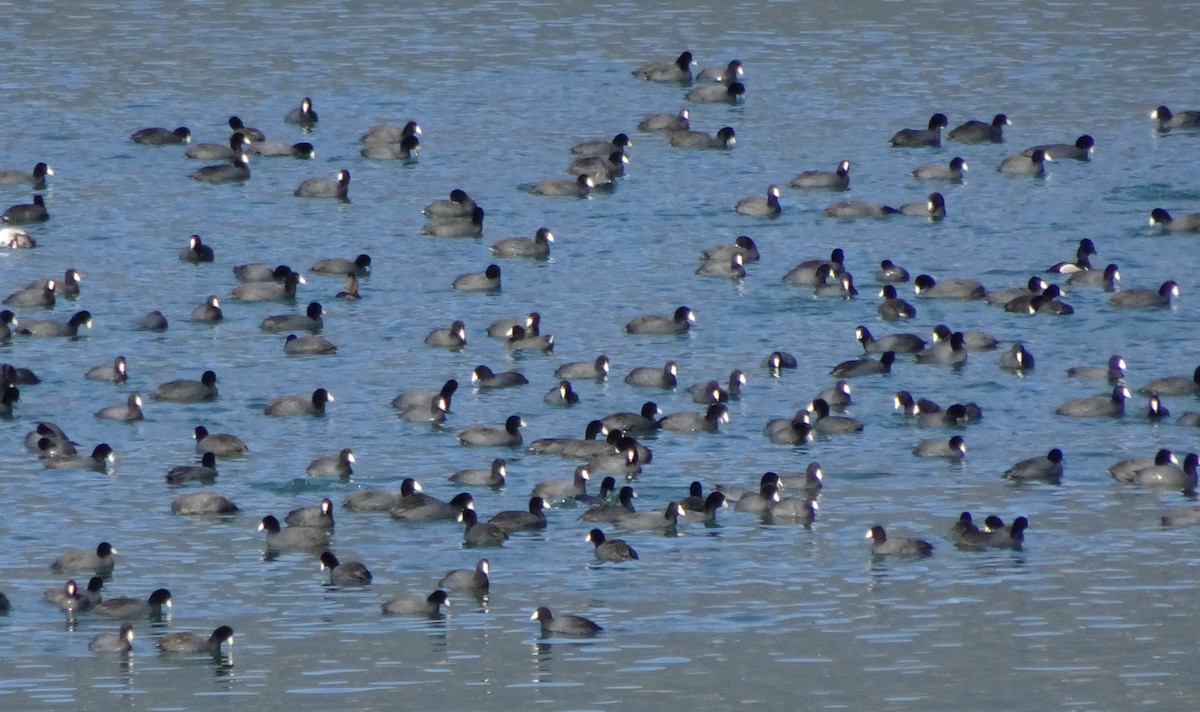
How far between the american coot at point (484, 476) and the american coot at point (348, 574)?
4.12m

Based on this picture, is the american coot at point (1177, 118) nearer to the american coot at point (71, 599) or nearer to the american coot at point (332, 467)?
the american coot at point (332, 467)

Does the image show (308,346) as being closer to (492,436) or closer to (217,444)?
(217,444)

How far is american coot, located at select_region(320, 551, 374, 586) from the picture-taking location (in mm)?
28188

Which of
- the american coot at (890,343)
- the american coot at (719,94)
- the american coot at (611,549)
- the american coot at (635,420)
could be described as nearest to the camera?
the american coot at (611,549)

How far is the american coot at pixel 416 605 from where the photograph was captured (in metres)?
27.0

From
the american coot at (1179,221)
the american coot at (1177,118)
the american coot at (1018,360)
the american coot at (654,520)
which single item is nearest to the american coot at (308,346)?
the american coot at (654,520)

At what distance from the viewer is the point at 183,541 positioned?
30.1m

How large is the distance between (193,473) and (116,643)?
651 cm

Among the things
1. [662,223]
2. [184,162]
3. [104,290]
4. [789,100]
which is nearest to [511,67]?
[789,100]

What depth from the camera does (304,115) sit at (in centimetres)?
5738

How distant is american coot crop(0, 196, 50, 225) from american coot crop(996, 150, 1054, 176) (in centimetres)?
1988

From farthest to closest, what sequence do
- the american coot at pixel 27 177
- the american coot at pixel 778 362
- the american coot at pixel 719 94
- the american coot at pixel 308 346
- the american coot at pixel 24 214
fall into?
the american coot at pixel 719 94 < the american coot at pixel 27 177 < the american coot at pixel 24 214 < the american coot at pixel 308 346 < the american coot at pixel 778 362

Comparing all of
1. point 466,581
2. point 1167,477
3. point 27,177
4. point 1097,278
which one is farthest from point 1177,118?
point 466,581

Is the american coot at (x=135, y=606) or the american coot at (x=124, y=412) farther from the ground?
the american coot at (x=124, y=412)
